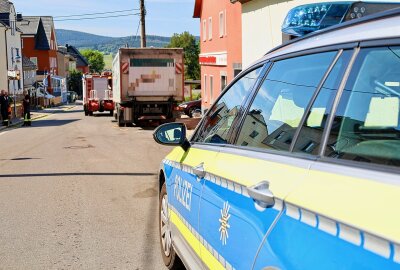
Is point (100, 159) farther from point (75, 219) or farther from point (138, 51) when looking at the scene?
point (138, 51)

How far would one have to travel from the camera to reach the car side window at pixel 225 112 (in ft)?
11.0

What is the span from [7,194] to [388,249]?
811 cm

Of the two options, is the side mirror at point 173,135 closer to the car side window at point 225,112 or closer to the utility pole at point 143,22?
the car side window at point 225,112

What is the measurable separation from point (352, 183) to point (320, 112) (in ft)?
1.76

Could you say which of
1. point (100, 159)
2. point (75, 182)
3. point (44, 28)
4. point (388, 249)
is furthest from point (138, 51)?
point (44, 28)

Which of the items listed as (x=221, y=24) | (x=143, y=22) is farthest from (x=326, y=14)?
(x=143, y=22)

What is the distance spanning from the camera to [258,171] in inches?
101

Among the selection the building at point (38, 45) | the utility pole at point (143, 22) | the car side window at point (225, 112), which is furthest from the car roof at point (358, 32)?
the building at point (38, 45)

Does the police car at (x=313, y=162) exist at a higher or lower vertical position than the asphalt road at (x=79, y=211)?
higher

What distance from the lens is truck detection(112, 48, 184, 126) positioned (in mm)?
22125

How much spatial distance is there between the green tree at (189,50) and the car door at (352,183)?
76430mm

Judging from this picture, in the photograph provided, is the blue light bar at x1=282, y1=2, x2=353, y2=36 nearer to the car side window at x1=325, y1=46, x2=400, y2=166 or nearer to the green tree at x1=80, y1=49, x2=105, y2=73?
the car side window at x1=325, y1=46, x2=400, y2=166

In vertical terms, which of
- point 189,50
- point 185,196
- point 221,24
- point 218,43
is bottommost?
point 185,196

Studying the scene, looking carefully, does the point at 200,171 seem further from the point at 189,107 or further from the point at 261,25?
the point at 189,107
